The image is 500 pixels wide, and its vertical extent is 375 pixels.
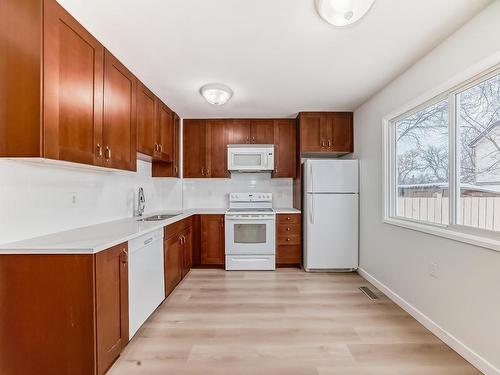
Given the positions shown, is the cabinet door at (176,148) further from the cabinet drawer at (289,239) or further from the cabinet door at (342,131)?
the cabinet door at (342,131)

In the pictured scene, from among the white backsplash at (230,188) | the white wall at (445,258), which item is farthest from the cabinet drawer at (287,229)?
the white wall at (445,258)

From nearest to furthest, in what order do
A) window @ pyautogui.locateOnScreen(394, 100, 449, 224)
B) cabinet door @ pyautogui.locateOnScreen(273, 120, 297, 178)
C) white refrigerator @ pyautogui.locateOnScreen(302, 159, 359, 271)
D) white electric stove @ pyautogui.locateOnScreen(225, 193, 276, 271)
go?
window @ pyautogui.locateOnScreen(394, 100, 449, 224) → white refrigerator @ pyautogui.locateOnScreen(302, 159, 359, 271) → white electric stove @ pyautogui.locateOnScreen(225, 193, 276, 271) → cabinet door @ pyautogui.locateOnScreen(273, 120, 297, 178)

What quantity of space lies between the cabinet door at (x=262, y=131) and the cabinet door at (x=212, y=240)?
1.36m

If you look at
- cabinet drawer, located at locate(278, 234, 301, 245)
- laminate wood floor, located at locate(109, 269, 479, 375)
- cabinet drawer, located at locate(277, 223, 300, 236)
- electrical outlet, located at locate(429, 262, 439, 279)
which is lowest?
laminate wood floor, located at locate(109, 269, 479, 375)

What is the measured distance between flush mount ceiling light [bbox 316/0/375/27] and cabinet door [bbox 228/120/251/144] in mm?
2587

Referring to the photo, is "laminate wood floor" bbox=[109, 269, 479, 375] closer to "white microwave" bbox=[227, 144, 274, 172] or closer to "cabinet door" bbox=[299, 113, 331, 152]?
"white microwave" bbox=[227, 144, 274, 172]

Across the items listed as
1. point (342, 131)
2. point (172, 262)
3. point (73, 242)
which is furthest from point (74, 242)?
point (342, 131)

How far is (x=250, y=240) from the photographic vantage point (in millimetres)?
3771

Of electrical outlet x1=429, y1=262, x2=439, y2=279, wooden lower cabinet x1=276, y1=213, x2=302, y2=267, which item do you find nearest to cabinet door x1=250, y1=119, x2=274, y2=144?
wooden lower cabinet x1=276, y1=213, x2=302, y2=267

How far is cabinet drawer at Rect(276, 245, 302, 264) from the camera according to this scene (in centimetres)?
382

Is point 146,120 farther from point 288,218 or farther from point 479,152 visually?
point 479,152

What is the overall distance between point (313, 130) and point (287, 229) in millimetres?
1532

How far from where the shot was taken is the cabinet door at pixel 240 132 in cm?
410

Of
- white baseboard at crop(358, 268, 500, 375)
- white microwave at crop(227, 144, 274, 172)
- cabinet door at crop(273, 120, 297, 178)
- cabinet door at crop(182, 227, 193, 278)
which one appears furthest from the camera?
cabinet door at crop(273, 120, 297, 178)
